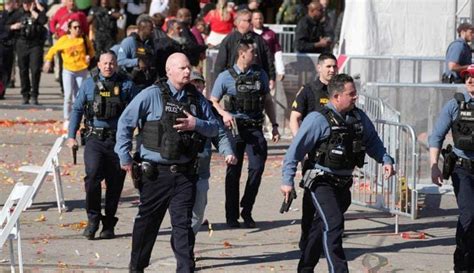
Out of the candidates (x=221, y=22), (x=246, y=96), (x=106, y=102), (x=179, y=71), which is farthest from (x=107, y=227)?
(x=221, y=22)

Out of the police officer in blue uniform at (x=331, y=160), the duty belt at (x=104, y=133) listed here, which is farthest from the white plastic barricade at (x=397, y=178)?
the duty belt at (x=104, y=133)

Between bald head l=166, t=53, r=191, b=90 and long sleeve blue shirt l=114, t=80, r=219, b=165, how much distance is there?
0.19 ft

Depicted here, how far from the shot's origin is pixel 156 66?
51.0 ft

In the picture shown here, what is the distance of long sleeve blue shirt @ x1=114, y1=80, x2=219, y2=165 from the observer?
30.9ft

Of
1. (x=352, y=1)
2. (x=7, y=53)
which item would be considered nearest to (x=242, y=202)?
(x=352, y=1)

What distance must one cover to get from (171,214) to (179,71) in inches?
41.6

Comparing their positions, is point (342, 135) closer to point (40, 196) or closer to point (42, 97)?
point (40, 196)

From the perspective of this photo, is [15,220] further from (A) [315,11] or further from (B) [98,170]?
(A) [315,11]

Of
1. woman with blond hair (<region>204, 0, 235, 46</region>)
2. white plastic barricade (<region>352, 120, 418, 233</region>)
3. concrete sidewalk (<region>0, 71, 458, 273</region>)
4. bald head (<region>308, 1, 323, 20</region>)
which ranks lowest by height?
concrete sidewalk (<region>0, 71, 458, 273</region>)

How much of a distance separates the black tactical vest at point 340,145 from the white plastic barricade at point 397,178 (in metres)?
2.38

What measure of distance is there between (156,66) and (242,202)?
380cm

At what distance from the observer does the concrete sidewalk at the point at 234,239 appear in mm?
10500

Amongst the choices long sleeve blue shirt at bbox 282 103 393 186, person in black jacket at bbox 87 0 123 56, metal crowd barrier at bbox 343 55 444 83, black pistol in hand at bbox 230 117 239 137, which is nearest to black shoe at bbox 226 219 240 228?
black pistol in hand at bbox 230 117 239 137

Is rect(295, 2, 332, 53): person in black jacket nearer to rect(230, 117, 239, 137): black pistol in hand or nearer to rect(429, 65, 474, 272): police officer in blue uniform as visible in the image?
rect(230, 117, 239, 137): black pistol in hand
